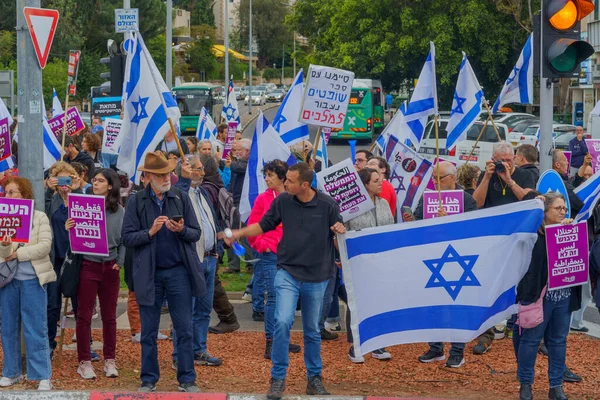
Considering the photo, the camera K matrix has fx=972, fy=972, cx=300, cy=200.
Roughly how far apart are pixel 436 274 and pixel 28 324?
3.31m

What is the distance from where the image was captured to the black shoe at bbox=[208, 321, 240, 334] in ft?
32.2

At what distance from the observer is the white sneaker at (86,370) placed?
8180 mm

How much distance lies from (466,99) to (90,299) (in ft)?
22.0

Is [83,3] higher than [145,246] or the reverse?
higher

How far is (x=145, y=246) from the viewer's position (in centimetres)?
755

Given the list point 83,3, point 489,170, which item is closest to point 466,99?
point 489,170

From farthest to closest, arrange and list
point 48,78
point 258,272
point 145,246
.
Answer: point 48,78, point 258,272, point 145,246

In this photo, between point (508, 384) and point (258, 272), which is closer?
point (508, 384)

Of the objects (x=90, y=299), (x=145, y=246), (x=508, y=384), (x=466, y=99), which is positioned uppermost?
(x=466, y=99)

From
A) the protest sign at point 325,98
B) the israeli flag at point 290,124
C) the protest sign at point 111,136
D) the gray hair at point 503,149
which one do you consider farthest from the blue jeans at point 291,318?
the protest sign at point 111,136

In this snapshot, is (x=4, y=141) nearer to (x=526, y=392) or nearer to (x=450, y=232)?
(x=450, y=232)

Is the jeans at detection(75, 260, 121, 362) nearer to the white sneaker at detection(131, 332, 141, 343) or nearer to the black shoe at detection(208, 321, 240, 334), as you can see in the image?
the white sneaker at detection(131, 332, 141, 343)

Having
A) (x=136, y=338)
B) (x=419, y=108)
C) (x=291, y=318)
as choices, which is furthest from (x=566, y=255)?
(x=419, y=108)

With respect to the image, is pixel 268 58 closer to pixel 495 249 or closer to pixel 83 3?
pixel 83 3
